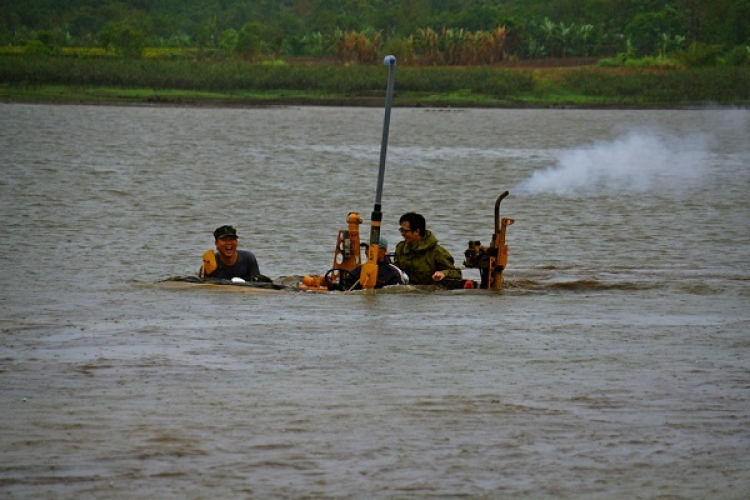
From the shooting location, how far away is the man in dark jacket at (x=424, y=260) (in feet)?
58.6

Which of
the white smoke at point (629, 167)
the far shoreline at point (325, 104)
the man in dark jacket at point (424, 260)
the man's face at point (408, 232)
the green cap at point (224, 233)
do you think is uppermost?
the man's face at point (408, 232)

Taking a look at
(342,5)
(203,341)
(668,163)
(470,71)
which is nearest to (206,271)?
(203,341)

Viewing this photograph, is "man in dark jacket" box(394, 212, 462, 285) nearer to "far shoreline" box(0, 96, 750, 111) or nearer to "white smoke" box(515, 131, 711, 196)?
"white smoke" box(515, 131, 711, 196)

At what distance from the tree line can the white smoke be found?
33.8 meters

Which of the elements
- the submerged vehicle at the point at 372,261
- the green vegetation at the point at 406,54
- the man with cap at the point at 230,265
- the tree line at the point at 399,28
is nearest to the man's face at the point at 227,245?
the man with cap at the point at 230,265

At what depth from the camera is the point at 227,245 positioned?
17.5 metres

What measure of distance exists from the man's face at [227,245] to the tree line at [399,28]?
79042mm

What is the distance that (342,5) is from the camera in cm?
13075

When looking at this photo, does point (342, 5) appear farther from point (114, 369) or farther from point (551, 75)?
point (114, 369)

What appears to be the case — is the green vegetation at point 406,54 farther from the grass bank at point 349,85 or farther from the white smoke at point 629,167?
the white smoke at point 629,167

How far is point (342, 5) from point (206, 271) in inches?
4512

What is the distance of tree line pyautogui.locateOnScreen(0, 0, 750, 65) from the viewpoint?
10256 centimetres

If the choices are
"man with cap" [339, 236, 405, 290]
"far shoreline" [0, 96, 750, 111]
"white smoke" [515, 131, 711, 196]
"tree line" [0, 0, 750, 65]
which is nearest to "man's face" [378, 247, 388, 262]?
"man with cap" [339, 236, 405, 290]

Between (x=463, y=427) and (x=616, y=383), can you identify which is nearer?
(x=463, y=427)
